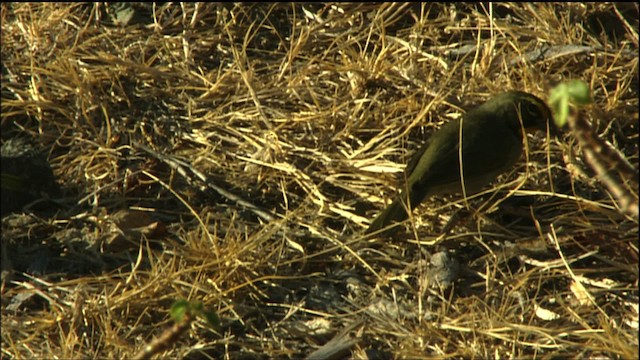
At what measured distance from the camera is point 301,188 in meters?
3.96

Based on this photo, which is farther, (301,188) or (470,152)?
(301,188)

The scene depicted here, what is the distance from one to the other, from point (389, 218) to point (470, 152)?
0.41 m

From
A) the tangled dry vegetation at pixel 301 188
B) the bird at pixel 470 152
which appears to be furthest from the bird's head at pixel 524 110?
the tangled dry vegetation at pixel 301 188

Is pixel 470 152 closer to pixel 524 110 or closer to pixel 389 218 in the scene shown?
pixel 524 110

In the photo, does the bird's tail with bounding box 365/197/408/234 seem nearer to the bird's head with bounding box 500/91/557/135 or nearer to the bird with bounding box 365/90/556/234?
the bird with bounding box 365/90/556/234

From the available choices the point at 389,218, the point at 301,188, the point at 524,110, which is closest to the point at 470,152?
the point at 524,110

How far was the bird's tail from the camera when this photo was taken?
3.60 m

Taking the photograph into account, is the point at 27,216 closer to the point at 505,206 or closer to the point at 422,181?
the point at 422,181

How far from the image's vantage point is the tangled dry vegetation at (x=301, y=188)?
334 centimetres

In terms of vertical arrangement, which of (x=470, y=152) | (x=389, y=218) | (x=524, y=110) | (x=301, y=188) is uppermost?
(x=524, y=110)

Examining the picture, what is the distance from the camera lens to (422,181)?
3.62 meters

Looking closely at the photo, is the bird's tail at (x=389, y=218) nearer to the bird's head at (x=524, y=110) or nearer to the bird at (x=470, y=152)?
the bird at (x=470, y=152)

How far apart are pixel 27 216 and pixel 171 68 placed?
1.02 metres

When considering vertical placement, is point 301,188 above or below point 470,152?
below
